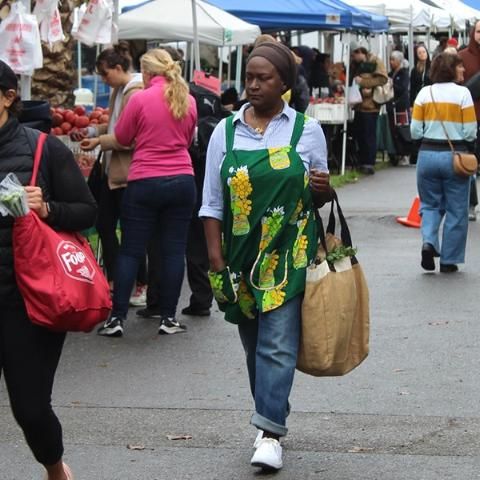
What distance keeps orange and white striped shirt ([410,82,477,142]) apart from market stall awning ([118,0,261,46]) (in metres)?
7.04

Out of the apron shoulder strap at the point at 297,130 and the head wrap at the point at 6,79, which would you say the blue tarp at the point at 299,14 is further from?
the head wrap at the point at 6,79

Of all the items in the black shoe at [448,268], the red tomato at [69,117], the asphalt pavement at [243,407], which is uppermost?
the red tomato at [69,117]

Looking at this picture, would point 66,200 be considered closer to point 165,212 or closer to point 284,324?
point 284,324

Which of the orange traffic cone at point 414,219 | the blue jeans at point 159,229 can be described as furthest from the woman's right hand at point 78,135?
the orange traffic cone at point 414,219

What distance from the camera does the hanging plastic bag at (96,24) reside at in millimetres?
11031

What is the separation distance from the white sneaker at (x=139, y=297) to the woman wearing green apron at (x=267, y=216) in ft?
13.6

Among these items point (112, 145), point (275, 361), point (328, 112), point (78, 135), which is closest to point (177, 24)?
point (328, 112)

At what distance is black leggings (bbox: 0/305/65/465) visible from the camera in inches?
175

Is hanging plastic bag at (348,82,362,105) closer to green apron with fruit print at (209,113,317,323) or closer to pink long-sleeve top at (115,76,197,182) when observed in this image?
pink long-sleeve top at (115,76,197,182)

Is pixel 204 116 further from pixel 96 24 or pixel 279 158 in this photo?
pixel 279 158

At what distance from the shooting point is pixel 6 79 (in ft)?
14.8

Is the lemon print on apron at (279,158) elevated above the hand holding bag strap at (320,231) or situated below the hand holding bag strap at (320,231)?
above

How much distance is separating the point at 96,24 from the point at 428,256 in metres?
3.40

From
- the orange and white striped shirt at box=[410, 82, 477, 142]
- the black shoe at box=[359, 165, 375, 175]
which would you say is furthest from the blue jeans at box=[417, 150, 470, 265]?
the black shoe at box=[359, 165, 375, 175]
